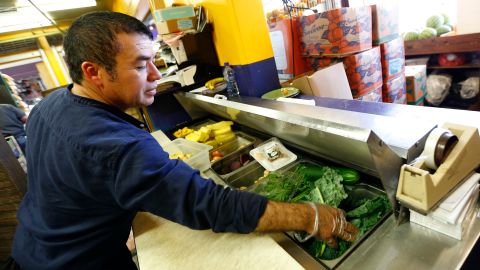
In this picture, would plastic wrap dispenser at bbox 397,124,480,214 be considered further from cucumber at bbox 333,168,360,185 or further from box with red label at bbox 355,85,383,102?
box with red label at bbox 355,85,383,102

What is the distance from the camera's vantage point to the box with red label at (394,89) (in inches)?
115

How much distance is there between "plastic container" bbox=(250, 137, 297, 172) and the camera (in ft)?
5.56

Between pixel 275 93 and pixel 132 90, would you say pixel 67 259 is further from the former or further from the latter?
pixel 275 93

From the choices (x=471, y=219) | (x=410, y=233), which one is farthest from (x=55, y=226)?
(x=471, y=219)

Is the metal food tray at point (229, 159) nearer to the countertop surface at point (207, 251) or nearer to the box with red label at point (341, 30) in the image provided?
the countertop surface at point (207, 251)

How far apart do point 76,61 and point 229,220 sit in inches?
36.3

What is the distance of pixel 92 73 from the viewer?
1.07 meters

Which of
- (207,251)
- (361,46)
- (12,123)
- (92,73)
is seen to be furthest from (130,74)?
(12,123)

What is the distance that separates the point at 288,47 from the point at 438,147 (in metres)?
2.50

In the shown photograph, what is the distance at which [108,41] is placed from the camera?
102 cm

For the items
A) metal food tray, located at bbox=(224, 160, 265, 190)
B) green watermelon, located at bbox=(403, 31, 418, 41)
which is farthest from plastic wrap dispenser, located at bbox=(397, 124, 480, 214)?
green watermelon, located at bbox=(403, 31, 418, 41)

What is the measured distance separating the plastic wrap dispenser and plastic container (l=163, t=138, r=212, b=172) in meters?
1.22

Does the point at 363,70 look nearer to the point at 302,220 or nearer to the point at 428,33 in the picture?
the point at 302,220

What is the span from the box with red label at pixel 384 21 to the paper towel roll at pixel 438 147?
2.20 meters
